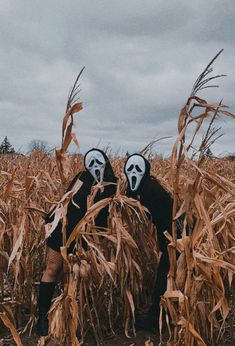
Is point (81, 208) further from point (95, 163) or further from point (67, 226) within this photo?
point (95, 163)

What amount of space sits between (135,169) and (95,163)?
0.76 feet

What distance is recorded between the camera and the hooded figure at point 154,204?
254 centimetres

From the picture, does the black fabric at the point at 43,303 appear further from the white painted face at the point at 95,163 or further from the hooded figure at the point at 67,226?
the white painted face at the point at 95,163

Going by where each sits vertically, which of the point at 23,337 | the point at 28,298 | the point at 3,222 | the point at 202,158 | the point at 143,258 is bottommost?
the point at 23,337

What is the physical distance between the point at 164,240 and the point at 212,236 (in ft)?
2.62

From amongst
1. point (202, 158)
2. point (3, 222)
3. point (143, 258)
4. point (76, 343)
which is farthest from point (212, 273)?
point (3, 222)

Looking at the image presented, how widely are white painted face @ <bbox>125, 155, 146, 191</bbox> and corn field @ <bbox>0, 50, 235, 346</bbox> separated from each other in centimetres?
12

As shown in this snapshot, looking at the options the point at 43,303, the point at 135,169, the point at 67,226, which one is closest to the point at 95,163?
the point at 135,169

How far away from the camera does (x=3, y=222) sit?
8.46 feet

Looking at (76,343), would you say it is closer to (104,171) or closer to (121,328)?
(121,328)

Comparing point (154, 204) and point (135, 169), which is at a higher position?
point (135, 169)

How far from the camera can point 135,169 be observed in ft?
8.30

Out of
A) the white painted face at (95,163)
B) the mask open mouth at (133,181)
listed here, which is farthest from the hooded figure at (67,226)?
the mask open mouth at (133,181)

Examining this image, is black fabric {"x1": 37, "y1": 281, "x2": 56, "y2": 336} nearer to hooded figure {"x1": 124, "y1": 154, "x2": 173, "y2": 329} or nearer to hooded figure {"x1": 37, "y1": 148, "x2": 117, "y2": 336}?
hooded figure {"x1": 37, "y1": 148, "x2": 117, "y2": 336}
